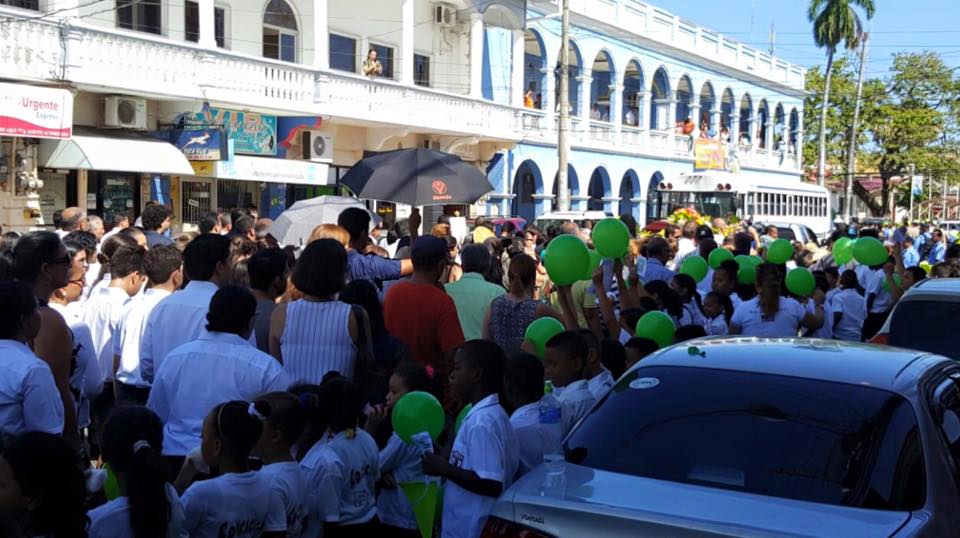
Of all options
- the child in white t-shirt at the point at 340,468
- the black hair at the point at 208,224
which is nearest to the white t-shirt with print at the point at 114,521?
the child in white t-shirt at the point at 340,468

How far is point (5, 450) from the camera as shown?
10.8 ft

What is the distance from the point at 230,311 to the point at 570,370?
1699mm

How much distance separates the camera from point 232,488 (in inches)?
155

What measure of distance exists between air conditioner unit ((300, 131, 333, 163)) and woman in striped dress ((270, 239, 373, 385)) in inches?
666

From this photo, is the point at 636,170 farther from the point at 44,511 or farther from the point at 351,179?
the point at 44,511

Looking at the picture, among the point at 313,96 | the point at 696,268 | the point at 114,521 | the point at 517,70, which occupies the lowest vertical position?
the point at 114,521

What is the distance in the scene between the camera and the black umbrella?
9.98 metres

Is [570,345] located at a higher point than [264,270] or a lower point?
lower

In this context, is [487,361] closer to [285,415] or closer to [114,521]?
[285,415]

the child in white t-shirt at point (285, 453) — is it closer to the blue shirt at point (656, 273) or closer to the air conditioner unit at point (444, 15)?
the blue shirt at point (656, 273)

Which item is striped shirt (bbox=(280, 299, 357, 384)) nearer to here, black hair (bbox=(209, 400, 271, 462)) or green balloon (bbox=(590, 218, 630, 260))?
black hair (bbox=(209, 400, 271, 462))

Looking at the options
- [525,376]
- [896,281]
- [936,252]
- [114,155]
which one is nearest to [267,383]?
[525,376]

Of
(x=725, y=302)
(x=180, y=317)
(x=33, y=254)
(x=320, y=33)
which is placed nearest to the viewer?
(x=33, y=254)

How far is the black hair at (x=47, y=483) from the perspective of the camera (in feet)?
10.6
